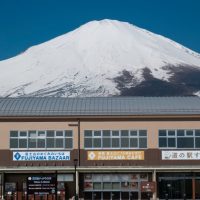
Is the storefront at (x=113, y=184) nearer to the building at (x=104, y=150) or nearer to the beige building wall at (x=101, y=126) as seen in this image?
the building at (x=104, y=150)

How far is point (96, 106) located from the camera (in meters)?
43.1

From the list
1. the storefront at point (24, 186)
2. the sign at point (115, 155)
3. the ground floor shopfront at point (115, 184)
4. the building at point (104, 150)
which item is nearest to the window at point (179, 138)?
the building at point (104, 150)

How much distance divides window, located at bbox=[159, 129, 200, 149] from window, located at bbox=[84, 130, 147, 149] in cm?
117

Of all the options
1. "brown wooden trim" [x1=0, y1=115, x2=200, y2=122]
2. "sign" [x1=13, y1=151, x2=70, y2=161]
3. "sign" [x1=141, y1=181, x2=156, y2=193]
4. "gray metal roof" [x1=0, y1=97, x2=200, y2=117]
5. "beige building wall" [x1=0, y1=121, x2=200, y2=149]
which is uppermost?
"gray metal roof" [x1=0, y1=97, x2=200, y2=117]

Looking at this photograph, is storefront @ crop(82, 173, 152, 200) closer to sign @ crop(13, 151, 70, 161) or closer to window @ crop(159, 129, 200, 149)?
sign @ crop(13, 151, 70, 161)

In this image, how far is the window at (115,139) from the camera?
136 feet

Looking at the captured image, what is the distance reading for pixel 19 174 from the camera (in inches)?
1638

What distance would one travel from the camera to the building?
135ft

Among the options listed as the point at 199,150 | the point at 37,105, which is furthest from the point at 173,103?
the point at 37,105

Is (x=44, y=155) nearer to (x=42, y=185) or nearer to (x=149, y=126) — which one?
(x=149, y=126)

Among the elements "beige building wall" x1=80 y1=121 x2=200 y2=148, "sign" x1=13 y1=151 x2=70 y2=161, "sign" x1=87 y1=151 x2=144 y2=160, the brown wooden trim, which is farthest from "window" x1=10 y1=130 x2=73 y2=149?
"sign" x1=87 y1=151 x2=144 y2=160

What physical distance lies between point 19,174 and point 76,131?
4.71 metres

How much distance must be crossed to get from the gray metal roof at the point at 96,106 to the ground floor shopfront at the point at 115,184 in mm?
3924

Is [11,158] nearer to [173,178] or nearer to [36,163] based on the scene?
[36,163]
